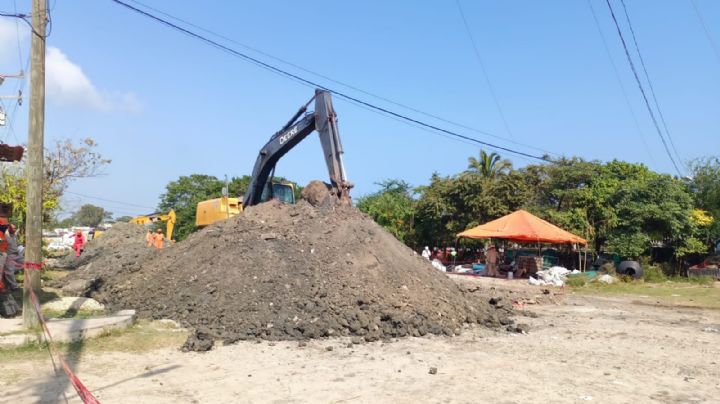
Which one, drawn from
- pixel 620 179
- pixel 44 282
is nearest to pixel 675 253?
pixel 620 179

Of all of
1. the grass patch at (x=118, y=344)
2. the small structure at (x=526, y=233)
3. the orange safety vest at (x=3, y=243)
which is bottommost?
the grass patch at (x=118, y=344)

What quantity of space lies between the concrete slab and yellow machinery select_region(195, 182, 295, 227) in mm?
8292

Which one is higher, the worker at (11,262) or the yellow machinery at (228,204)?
the yellow machinery at (228,204)

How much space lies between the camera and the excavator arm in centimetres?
1200

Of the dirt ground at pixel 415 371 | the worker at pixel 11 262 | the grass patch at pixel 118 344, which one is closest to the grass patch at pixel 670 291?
the dirt ground at pixel 415 371

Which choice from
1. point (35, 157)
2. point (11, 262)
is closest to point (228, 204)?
point (11, 262)

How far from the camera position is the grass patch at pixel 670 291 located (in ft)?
47.4

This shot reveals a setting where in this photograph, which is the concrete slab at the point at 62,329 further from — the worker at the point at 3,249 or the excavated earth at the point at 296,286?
the excavated earth at the point at 296,286

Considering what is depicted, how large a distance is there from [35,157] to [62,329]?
2560mm

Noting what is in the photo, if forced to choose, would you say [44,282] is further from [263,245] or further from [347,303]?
[347,303]

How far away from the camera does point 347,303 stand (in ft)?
29.2

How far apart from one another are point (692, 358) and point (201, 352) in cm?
677

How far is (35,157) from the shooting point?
8000 millimetres

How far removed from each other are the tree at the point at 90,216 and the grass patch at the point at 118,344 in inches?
3794
